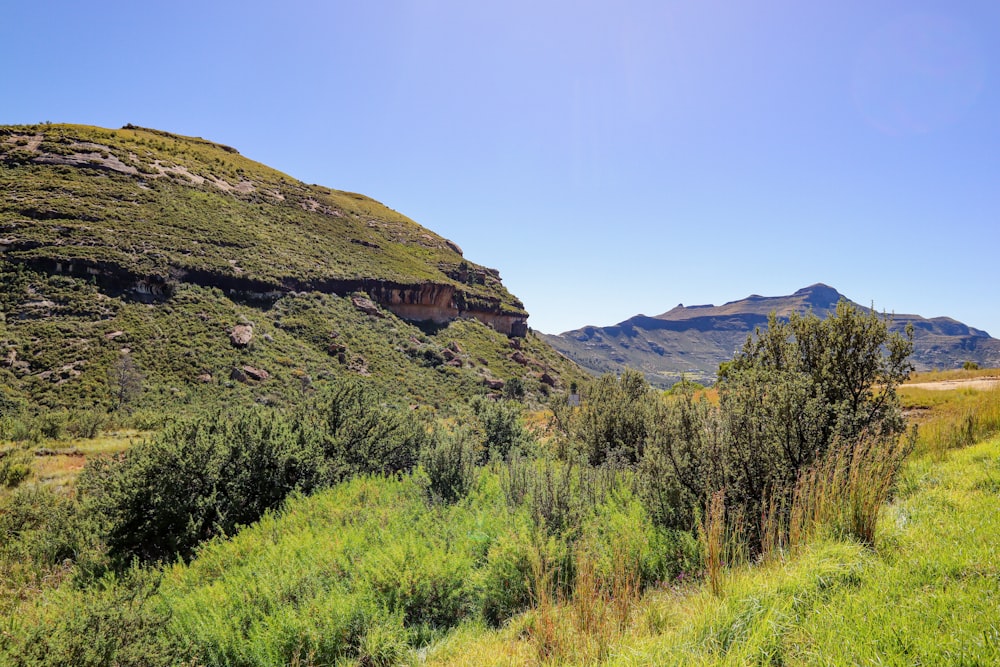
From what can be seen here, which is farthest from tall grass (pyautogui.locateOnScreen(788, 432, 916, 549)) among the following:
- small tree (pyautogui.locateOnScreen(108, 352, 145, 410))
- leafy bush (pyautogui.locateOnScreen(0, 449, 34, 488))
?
small tree (pyautogui.locateOnScreen(108, 352, 145, 410))

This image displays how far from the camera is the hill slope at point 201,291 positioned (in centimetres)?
2755

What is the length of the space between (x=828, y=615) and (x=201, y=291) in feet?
150

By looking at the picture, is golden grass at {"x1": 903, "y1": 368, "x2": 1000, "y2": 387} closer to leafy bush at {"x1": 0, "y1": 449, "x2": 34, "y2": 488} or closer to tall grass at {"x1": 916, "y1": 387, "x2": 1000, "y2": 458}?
tall grass at {"x1": 916, "y1": 387, "x2": 1000, "y2": 458}

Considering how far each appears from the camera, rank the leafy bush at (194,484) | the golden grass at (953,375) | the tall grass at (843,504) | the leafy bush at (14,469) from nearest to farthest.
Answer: the tall grass at (843,504)
the leafy bush at (194,484)
the leafy bush at (14,469)
the golden grass at (953,375)

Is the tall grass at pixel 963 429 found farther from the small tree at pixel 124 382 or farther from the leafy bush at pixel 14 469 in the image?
the small tree at pixel 124 382

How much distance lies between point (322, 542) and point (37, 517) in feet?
22.8

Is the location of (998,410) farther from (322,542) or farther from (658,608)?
(322,542)

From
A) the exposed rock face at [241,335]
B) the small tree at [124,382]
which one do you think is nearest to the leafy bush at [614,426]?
the small tree at [124,382]

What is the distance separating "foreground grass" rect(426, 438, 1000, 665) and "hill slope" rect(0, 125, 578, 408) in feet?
76.3

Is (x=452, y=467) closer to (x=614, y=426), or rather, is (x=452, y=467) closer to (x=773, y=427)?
(x=614, y=426)

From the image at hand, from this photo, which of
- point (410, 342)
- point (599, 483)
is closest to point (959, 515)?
point (599, 483)

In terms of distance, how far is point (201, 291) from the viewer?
1459 inches

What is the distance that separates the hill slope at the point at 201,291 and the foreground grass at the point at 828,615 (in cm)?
2325

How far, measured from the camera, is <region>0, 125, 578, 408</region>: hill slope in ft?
90.4
